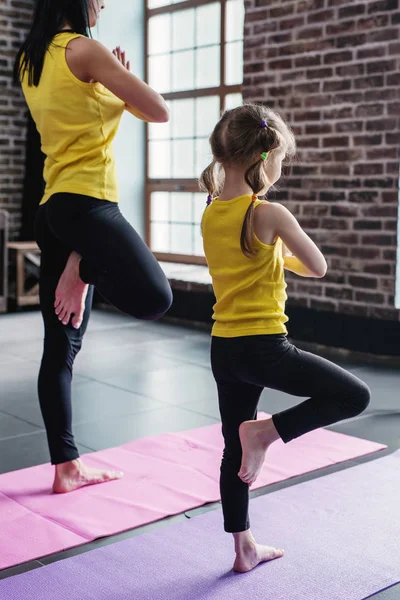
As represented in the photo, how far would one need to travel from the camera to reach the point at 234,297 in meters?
1.98

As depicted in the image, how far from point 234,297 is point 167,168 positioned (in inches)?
197

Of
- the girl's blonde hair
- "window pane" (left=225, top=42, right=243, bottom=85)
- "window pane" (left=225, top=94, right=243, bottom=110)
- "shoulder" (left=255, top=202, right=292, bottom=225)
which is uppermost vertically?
"window pane" (left=225, top=42, right=243, bottom=85)

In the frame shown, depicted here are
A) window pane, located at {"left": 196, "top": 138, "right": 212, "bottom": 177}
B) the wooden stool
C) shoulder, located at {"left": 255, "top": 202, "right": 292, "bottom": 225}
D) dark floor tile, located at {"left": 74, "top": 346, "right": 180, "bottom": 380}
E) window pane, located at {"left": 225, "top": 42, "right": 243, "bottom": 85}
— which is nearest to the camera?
shoulder, located at {"left": 255, "top": 202, "right": 292, "bottom": 225}

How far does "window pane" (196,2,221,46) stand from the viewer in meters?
6.16

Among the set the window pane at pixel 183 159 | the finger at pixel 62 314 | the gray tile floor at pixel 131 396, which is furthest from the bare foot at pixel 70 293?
the window pane at pixel 183 159

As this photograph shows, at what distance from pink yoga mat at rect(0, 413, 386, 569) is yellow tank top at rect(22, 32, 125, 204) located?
3.06 feet

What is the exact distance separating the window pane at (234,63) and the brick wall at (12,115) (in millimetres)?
1990

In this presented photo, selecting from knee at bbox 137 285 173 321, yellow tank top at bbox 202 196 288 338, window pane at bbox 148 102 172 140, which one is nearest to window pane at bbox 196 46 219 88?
window pane at bbox 148 102 172 140

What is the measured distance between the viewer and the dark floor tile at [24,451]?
9.53ft

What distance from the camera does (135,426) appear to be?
3.40m

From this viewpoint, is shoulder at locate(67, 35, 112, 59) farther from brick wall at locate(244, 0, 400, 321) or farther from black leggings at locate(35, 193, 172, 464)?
brick wall at locate(244, 0, 400, 321)

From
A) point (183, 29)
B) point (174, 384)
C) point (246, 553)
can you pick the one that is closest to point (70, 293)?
point (246, 553)

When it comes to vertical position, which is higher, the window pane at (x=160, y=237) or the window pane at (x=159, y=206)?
the window pane at (x=159, y=206)

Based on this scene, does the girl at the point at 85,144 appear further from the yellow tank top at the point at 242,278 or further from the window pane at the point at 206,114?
the window pane at the point at 206,114
